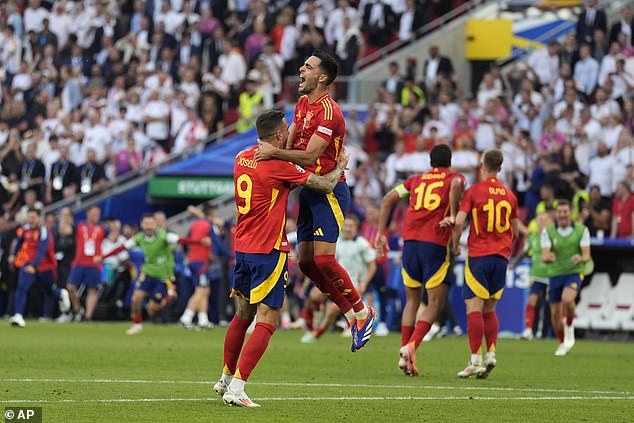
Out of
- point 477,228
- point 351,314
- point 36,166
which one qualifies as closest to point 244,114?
point 36,166

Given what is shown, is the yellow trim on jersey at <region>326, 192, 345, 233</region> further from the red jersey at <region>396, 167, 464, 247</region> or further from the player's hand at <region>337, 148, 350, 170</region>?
the red jersey at <region>396, 167, 464, 247</region>

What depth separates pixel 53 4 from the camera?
136ft

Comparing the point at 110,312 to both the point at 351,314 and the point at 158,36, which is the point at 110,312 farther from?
the point at 351,314

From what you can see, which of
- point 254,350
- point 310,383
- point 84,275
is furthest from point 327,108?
point 84,275

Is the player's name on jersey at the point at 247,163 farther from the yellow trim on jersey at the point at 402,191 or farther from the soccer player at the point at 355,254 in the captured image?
the soccer player at the point at 355,254

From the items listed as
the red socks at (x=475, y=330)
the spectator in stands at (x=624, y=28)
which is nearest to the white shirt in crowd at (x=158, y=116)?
the spectator in stands at (x=624, y=28)

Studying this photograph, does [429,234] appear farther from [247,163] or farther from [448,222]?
[247,163]

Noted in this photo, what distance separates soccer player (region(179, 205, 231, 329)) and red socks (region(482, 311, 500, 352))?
483 inches

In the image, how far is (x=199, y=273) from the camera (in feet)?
96.1

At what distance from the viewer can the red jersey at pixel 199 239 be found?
2944 cm

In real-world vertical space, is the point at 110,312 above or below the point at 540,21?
below

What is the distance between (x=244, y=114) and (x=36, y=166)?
4.94m

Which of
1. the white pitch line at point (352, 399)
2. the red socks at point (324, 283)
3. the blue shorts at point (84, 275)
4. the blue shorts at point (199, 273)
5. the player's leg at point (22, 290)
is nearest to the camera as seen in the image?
the white pitch line at point (352, 399)

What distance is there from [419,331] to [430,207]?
1.37 m
